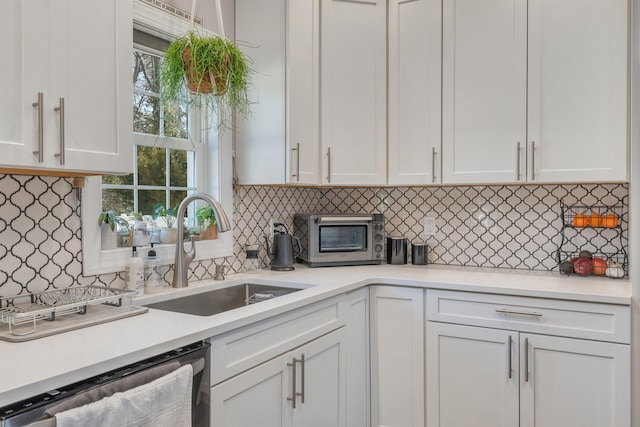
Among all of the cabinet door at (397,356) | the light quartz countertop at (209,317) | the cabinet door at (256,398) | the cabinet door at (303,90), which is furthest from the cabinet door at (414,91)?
the cabinet door at (256,398)

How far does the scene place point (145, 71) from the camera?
7.08 feet

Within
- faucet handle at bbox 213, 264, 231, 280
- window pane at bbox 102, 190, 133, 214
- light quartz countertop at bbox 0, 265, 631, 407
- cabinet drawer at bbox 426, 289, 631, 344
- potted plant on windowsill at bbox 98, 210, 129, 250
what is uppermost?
window pane at bbox 102, 190, 133, 214

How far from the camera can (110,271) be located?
74.2 inches

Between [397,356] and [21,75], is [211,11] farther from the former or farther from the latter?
[397,356]

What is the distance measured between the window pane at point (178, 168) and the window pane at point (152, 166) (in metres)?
0.04

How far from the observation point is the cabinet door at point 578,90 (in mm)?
2203

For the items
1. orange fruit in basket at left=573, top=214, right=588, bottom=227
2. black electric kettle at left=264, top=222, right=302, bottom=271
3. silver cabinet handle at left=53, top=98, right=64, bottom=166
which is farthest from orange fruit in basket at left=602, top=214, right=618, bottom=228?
silver cabinet handle at left=53, top=98, right=64, bottom=166

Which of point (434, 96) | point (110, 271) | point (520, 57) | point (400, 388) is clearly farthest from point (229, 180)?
point (520, 57)

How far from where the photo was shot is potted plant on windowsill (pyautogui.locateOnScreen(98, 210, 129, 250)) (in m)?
1.85

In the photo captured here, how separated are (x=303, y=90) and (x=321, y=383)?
147cm

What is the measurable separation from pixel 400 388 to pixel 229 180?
1.40 metres

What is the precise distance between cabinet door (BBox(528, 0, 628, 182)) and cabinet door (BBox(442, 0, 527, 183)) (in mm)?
65

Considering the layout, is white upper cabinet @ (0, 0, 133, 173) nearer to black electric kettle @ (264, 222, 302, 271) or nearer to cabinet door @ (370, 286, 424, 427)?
black electric kettle @ (264, 222, 302, 271)

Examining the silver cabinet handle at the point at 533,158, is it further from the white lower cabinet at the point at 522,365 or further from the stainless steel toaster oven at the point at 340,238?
the stainless steel toaster oven at the point at 340,238
